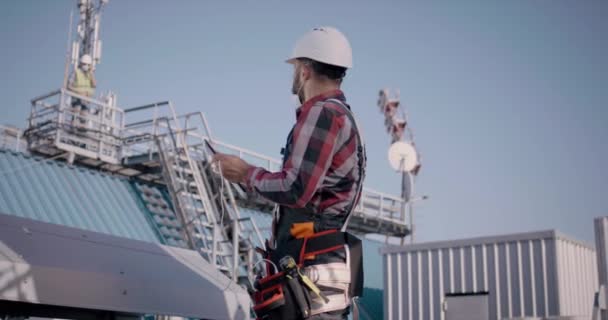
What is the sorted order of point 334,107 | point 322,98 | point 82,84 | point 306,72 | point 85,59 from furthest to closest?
point 85,59, point 82,84, point 306,72, point 322,98, point 334,107

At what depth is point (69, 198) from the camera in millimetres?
16219

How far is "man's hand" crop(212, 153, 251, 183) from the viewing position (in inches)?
157

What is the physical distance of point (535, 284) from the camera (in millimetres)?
15117

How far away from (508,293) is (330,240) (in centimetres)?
1271

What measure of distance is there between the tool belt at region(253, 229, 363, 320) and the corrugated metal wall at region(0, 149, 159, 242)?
1206 cm

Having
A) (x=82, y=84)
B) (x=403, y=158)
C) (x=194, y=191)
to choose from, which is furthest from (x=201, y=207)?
(x=403, y=158)

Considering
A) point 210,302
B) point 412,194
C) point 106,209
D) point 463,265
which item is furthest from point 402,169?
point 210,302

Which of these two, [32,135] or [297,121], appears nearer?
[297,121]

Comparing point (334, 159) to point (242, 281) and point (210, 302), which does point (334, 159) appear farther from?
point (242, 281)

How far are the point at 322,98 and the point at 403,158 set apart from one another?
83.1 feet

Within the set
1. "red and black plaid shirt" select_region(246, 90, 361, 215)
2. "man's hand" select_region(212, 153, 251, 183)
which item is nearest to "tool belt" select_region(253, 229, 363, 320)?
"red and black plaid shirt" select_region(246, 90, 361, 215)

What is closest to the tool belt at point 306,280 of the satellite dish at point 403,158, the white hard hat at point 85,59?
the white hard hat at point 85,59

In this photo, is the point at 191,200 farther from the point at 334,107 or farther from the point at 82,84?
the point at 334,107

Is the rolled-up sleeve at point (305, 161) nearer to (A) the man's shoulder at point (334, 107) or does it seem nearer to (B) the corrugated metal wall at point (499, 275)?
(A) the man's shoulder at point (334, 107)
